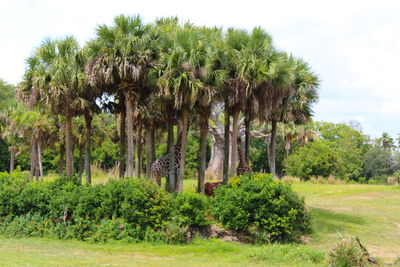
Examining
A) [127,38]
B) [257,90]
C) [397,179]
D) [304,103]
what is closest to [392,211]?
[304,103]

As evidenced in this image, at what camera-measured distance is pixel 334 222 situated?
21.4 metres

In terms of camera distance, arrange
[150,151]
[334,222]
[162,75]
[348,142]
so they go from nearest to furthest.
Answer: [162,75] < [334,222] < [150,151] < [348,142]

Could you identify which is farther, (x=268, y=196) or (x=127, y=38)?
(x=127, y=38)

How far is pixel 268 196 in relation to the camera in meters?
16.8

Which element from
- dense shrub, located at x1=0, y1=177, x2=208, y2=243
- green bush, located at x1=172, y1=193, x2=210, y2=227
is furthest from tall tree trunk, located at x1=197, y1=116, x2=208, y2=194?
green bush, located at x1=172, y1=193, x2=210, y2=227

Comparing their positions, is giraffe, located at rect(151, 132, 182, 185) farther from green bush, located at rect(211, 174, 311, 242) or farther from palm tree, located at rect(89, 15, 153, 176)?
green bush, located at rect(211, 174, 311, 242)

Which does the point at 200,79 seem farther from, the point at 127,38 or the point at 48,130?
the point at 48,130

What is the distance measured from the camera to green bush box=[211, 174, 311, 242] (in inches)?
663

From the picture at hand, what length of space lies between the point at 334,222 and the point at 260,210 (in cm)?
627

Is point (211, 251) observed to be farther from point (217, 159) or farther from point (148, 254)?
point (217, 159)

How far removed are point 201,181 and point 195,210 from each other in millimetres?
4409

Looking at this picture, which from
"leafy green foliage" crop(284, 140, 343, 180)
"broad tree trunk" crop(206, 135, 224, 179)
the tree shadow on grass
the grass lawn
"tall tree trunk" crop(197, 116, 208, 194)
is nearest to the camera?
the grass lawn

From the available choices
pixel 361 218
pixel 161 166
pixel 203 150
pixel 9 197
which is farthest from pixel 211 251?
pixel 361 218

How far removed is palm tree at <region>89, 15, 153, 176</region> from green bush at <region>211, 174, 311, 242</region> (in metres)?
5.36
